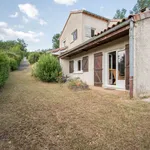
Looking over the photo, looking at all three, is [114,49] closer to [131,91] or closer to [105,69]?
[105,69]

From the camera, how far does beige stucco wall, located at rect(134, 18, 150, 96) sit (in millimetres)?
4907

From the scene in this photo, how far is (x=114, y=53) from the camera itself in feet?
24.0

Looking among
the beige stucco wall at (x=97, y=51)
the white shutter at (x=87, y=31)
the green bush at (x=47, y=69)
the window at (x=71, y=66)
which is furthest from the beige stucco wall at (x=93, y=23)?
the green bush at (x=47, y=69)

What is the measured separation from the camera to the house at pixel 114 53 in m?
4.90

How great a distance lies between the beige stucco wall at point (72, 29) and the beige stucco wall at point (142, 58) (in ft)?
25.4

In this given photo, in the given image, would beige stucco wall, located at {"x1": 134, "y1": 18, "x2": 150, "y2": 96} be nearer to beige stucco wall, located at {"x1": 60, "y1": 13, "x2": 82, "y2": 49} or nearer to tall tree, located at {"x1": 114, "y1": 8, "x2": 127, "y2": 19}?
beige stucco wall, located at {"x1": 60, "y1": 13, "x2": 82, "y2": 49}

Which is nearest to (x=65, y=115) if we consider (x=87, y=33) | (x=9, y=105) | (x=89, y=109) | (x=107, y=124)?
(x=89, y=109)

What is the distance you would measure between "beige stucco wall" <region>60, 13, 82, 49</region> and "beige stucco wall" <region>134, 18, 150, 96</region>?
25.4 feet

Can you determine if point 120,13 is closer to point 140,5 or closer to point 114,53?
point 140,5

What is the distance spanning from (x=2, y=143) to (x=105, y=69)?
20.7ft

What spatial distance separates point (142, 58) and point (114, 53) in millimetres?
2380

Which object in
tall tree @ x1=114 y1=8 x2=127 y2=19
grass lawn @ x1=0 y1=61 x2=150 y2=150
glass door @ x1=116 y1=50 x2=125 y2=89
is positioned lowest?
grass lawn @ x1=0 y1=61 x2=150 y2=150

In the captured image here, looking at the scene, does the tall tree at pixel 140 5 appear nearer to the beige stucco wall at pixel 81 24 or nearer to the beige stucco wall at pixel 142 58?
the beige stucco wall at pixel 81 24

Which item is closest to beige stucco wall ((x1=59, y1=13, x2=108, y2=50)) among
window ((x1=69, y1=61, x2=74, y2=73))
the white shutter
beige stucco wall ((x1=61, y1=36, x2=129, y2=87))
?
the white shutter
